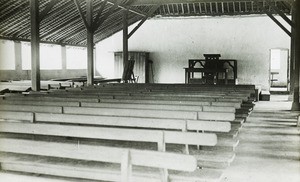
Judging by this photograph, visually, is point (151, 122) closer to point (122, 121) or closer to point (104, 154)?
point (122, 121)

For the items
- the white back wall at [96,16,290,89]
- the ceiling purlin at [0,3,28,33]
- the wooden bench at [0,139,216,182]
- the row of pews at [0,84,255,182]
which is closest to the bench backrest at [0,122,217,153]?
the row of pews at [0,84,255,182]

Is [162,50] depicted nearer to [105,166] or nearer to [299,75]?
[299,75]

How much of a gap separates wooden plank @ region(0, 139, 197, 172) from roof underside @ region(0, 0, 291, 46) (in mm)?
10804

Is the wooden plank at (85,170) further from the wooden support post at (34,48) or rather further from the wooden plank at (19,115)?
the wooden support post at (34,48)

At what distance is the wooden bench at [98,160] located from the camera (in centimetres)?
269

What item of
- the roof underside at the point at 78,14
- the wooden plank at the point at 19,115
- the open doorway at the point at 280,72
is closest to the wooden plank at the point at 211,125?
the wooden plank at the point at 19,115

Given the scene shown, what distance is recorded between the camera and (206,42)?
64.7 ft

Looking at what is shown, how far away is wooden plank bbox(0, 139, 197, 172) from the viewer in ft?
8.71

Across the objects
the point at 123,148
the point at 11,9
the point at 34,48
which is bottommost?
the point at 123,148

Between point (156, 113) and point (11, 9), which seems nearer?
point (156, 113)

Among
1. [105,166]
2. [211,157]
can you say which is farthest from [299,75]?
[105,166]

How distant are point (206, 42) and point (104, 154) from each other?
56.9ft

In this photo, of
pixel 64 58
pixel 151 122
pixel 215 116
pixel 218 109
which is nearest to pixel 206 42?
pixel 64 58

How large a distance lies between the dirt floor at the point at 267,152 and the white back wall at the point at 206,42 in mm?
10026
